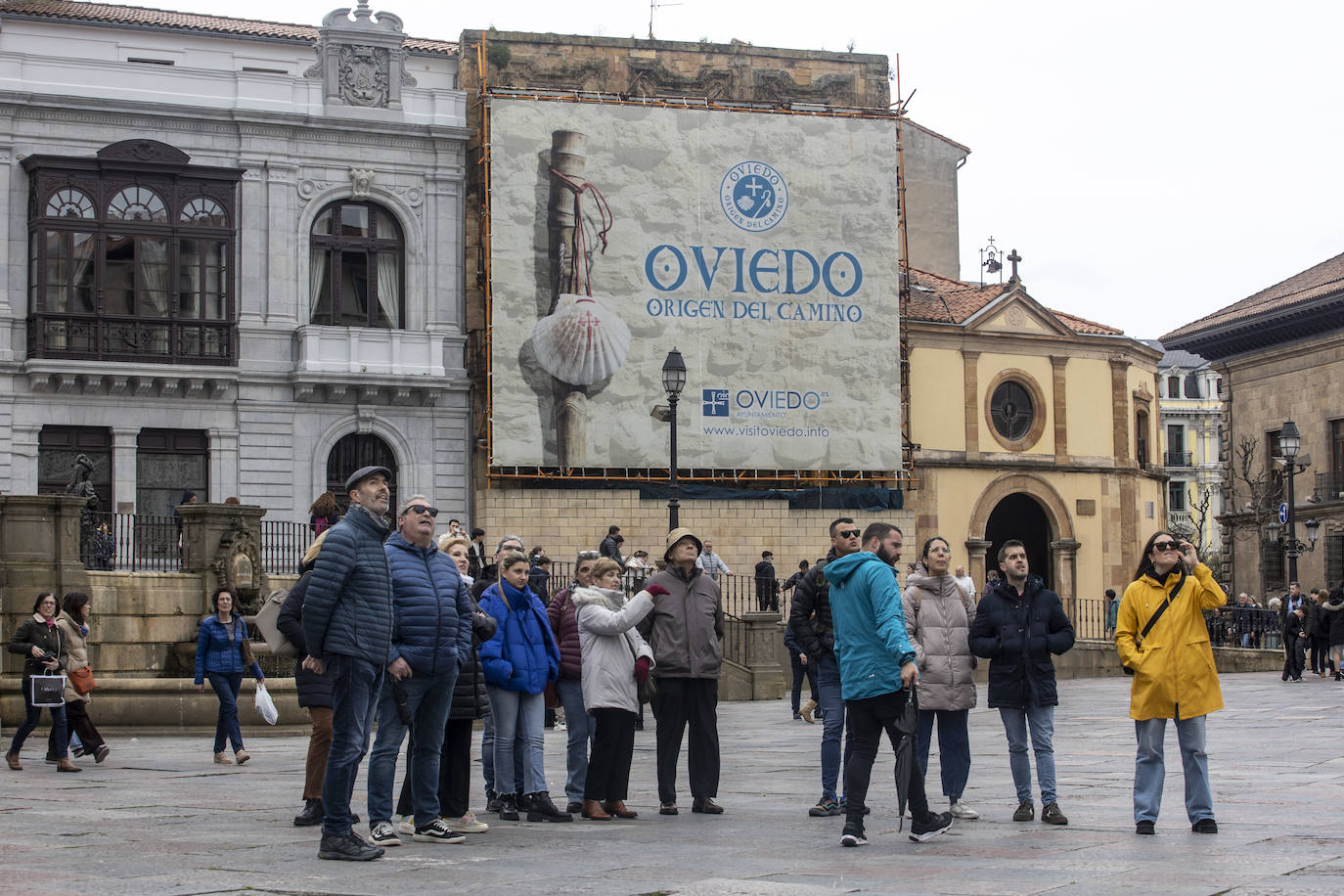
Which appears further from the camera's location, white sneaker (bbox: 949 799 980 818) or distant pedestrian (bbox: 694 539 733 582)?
distant pedestrian (bbox: 694 539 733 582)

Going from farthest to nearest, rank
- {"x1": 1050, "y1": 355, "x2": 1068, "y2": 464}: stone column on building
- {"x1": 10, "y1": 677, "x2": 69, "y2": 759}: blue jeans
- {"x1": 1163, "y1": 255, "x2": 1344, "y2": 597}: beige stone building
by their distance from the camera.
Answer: {"x1": 1163, "y1": 255, "x2": 1344, "y2": 597}: beige stone building, {"x1": 1050, "y1": 355, "x2": 1068, "y2": 464}: stone column on building, {"x1": 10, "y1": 677, "x2": 69, "y2": 759}: blue jeans

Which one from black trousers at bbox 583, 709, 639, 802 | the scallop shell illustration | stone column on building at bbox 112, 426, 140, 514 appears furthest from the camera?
the scallop shell illustration

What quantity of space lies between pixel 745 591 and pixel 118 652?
13751 millimetres

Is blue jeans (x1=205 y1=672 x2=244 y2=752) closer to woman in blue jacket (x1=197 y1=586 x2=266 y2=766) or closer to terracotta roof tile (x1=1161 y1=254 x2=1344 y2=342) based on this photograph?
woman in blue jacket (x1=197 y1=586 x2=266 y2=766)

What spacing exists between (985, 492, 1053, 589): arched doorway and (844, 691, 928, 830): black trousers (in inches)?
1180

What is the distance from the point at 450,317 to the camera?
109 ft

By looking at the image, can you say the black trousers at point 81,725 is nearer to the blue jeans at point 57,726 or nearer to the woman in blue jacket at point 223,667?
the blue jeans at point 57,726

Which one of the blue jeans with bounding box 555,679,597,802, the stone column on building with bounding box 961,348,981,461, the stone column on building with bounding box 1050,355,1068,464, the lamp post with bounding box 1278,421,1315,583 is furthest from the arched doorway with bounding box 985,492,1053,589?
the blue jeans with bounding box 555,679,597,802

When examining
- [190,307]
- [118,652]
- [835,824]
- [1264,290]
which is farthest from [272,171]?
[1264,290]

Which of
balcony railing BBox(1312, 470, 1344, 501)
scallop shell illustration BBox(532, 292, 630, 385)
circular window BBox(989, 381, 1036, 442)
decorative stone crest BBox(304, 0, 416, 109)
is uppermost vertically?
decorative stone crest BBox(304, 0, 416, 109)

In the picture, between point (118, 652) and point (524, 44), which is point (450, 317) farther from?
point (118, 652)

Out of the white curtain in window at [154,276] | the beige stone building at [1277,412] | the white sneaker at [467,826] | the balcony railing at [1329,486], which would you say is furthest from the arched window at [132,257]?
the balcony railing at [1329,486]

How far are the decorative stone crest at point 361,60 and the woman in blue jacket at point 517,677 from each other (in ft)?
78.1

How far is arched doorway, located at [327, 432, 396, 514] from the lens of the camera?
1270 inches
